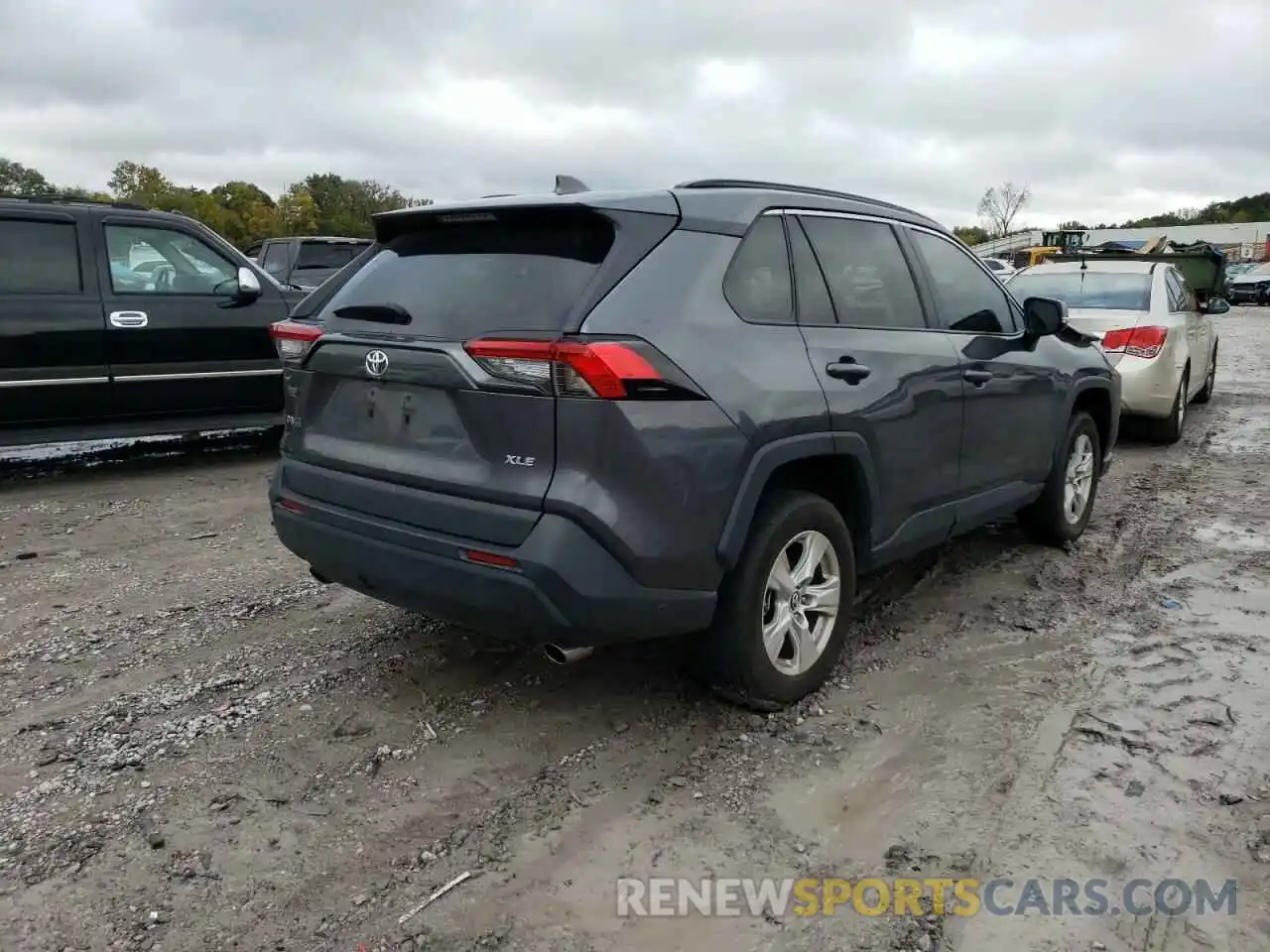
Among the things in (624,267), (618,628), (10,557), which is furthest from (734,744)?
(10,557)

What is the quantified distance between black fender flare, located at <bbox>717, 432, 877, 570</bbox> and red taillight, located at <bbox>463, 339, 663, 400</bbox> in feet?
1.59

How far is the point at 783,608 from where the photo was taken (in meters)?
3.49

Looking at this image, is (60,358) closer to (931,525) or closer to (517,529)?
(517,529)

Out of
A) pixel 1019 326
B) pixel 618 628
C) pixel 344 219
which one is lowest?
pixel 618 628

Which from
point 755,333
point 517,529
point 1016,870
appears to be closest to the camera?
point 1016,870

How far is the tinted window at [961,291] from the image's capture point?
4.41 meters

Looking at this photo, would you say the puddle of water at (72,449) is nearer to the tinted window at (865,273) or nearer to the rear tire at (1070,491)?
the tinted window at (865,273)

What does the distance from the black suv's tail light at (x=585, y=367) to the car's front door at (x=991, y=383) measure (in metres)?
1.92

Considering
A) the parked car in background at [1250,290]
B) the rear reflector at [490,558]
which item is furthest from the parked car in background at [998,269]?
the parked car in background at [1250,290]

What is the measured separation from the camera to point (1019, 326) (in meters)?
5.03

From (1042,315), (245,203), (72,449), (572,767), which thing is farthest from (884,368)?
(245,203)

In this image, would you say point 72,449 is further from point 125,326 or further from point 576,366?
point 576,366

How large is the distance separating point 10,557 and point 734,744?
4.15m

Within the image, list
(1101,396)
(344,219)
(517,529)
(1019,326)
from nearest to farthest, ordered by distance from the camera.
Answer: (517,529)
(1019,326)
(1101,396)
(344,219)
